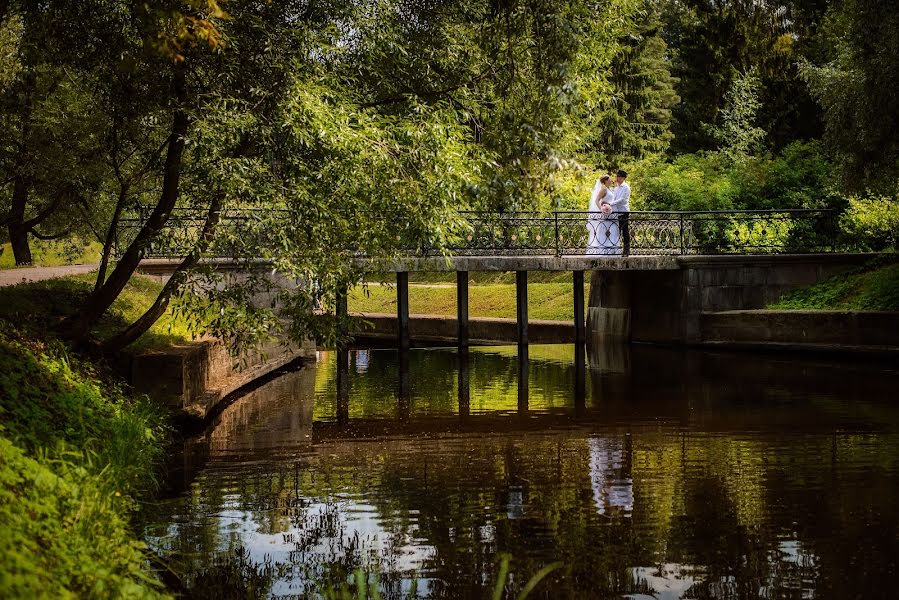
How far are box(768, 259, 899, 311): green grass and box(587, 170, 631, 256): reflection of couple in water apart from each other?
368 cm

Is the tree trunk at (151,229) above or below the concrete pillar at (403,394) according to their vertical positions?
above

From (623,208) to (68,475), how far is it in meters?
19.4

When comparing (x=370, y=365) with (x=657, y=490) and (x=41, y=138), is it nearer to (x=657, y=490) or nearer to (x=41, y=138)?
(x=41, y=138)

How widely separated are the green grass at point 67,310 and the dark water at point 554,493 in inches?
56.3

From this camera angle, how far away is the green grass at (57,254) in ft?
101

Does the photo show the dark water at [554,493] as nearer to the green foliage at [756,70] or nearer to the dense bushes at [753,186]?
the green foliage at [756,70]

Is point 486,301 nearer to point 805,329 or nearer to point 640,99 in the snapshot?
point 640,99

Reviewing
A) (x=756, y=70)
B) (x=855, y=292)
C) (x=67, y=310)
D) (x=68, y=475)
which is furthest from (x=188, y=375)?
(x=756, y=70)

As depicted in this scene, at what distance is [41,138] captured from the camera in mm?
19609

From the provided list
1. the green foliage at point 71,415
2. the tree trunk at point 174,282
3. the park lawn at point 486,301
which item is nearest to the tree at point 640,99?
the park lawn at point 486,301

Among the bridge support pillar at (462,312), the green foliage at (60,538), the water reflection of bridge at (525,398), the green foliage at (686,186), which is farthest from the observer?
the green foliage at (686,186)

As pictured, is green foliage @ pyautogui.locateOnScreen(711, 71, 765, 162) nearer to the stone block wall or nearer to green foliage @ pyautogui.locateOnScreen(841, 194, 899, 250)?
green foliage @ pyautogui.locateOnScreen(841, 194, 899, 250)

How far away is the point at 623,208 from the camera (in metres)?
25.6

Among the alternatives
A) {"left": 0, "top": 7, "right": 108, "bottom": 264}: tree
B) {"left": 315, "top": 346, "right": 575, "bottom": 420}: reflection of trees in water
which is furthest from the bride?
{"left": 0, "top": 7, "right": 108, "bottom": 264}: tree
